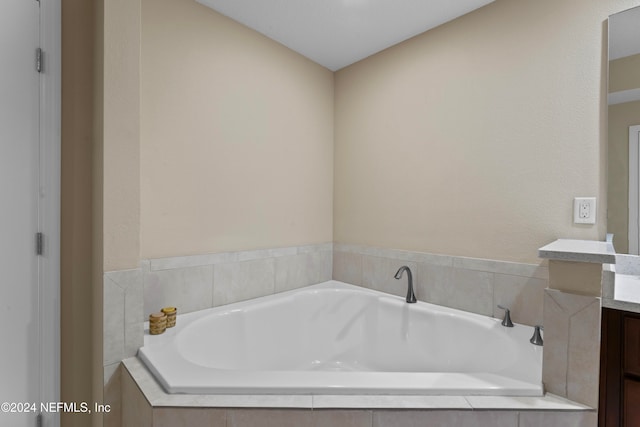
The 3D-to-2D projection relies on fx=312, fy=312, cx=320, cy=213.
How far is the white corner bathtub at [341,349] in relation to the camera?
109 centimetres

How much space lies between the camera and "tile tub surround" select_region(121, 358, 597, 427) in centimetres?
99

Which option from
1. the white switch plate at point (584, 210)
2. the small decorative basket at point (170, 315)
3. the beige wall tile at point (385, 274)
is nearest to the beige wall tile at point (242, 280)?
the small decorative basket at point (170, 315)

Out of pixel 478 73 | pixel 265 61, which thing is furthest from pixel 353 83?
pixel 478 73

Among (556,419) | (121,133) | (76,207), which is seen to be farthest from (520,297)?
(76,207)

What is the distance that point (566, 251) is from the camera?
3.40 feet

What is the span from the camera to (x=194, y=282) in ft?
6.07

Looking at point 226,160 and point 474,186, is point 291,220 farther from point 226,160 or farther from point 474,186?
point 474,186

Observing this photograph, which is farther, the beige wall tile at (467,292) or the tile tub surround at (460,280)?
the beige wall tile at (467,292)

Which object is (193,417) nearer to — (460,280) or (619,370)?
(619,370)

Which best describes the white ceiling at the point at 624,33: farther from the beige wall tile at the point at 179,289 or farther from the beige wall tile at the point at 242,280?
the beige wall tile at the point at 179,289

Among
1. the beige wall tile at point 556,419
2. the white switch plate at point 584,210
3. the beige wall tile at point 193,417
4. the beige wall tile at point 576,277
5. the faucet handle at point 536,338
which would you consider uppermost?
the white switch plate at point 584,210

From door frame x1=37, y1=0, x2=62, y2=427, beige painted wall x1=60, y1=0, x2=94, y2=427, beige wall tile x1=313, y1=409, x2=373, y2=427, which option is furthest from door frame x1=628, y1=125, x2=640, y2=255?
door frame x1=37, y1=0, x2=62, y2=427

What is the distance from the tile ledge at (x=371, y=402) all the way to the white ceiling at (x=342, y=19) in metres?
2.02

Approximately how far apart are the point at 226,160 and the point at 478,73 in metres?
1.65
